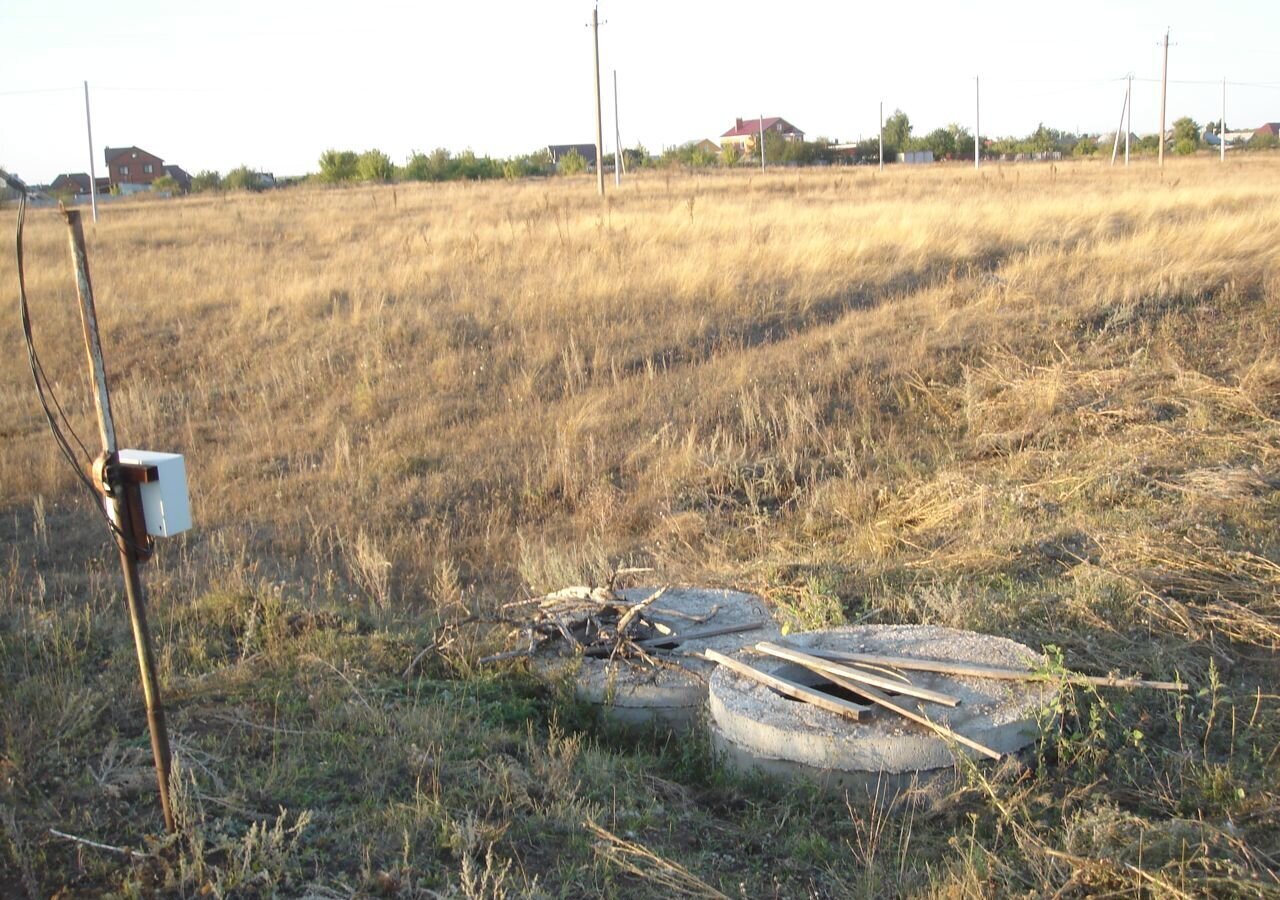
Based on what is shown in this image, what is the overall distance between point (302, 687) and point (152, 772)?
3.07 ft

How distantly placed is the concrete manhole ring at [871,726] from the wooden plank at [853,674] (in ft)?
0.18

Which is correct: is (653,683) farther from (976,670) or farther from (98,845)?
(98,845)

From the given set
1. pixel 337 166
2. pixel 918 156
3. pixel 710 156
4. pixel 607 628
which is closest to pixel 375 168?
pixel 337 166

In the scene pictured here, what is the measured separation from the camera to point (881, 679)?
441 centimetres

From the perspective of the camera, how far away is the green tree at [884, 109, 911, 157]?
76.7m

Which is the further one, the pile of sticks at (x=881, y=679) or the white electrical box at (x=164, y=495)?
the pile of sticks at (x=881, y=679)

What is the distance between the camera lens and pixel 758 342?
40.6 ft

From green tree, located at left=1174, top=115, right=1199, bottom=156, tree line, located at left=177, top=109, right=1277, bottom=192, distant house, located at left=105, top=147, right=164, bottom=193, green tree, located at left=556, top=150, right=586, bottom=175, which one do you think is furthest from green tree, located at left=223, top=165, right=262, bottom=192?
green tree, located at left=1174, top=115, right=1199, bottom=156

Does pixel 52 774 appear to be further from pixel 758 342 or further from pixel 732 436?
pixel 758 342

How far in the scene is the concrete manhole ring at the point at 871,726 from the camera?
4.08 metres

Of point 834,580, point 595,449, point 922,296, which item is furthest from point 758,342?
point 834,580

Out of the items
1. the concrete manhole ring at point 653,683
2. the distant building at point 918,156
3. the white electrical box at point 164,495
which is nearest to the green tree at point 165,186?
the distant building at point 918,156

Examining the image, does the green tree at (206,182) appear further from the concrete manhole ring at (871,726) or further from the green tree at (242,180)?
the concrete manhole ring at (871,726)

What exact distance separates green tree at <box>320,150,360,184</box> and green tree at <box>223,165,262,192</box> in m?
3.67
